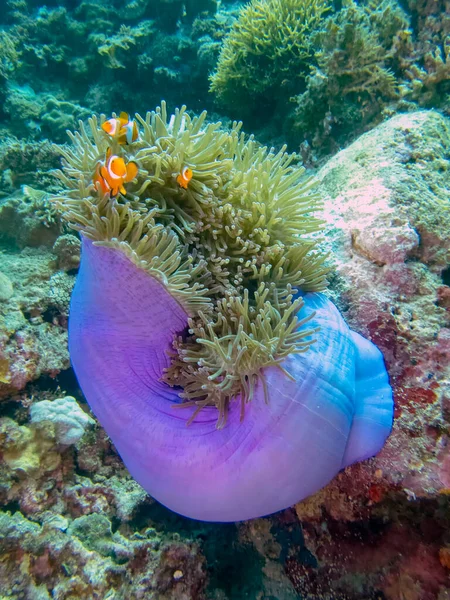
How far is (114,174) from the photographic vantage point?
4.78ft

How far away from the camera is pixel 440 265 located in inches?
78.0

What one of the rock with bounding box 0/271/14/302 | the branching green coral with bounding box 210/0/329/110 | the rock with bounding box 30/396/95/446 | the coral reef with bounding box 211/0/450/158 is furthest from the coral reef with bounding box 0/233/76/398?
the branching green coral with bounding box 210/0/329/110

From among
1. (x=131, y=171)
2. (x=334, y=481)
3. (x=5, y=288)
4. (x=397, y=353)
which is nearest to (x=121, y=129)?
(x=131, y=171)

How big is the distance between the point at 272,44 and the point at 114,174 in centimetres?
302

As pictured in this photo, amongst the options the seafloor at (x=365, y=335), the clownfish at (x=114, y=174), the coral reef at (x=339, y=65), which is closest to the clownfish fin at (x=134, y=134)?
the clownfish at (x=114, y=174)

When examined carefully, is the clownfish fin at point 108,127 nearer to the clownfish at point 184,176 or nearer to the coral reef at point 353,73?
the clownfish at point 184,176

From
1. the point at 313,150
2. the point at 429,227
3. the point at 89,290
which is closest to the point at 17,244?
the point at 89,290

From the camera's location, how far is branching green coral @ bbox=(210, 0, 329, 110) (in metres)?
3.59

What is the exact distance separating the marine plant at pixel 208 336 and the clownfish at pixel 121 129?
1 centimetres

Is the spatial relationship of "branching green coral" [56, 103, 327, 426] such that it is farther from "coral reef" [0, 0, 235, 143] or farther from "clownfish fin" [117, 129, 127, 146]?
"coral reef" [0, 0, 235, 143]

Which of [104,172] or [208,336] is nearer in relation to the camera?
[104,172]

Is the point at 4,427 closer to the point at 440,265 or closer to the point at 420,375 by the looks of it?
the point at 420,375

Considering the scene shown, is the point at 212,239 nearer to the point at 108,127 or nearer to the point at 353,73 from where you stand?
the point at 108,127

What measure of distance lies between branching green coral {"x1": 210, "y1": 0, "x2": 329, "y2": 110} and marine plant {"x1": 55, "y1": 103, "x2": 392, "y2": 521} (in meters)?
2.39
